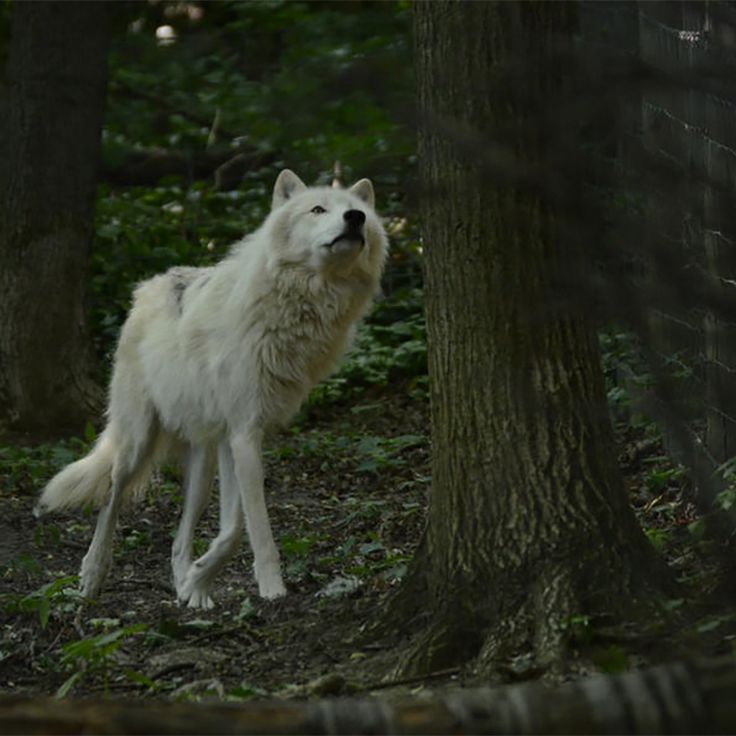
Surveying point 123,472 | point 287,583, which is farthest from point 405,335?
point 287,583

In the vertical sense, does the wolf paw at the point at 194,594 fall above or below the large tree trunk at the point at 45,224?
below

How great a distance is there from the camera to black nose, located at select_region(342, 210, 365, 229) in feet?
21.8

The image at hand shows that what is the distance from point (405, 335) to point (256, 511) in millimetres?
5642

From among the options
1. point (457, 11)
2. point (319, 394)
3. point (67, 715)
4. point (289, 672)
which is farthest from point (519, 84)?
point (319, 394)

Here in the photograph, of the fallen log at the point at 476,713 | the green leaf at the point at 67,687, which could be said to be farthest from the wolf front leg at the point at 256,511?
the fallen log at the point at 476,713

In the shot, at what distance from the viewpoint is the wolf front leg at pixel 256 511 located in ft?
19.7

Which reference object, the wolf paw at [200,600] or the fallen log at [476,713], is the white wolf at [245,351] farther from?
the fallen log at [476,713]

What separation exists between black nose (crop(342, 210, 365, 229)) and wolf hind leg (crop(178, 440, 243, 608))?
130 centimetres

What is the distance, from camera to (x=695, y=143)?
7.08 feet

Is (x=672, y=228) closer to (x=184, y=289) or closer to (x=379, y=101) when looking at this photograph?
(x=379, y=101)

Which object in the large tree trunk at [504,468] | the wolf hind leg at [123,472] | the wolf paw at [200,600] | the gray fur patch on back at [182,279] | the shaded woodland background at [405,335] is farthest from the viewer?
the gray fur patch on back at [182,279]

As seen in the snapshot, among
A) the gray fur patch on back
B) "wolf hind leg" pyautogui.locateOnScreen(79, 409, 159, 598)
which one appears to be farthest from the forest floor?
the gray fur patch on back

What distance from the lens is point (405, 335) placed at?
11.8m

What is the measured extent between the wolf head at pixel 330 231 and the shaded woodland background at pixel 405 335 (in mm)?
846
